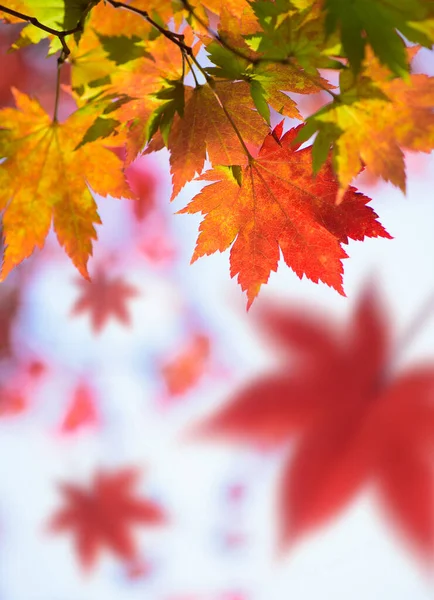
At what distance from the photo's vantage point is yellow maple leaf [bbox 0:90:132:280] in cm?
53

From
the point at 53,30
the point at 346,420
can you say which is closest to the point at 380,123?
the point at 53,30

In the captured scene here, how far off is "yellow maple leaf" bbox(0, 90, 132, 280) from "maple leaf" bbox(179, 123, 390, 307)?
0.11 metres

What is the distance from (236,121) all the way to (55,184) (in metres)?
0.22

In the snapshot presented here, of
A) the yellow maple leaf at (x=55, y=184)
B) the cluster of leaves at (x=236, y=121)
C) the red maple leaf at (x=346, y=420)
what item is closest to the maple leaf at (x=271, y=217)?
the cluster of leaves at (x=236, y=121)

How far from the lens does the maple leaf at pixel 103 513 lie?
2025mm

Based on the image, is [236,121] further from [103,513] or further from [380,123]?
[103,513]

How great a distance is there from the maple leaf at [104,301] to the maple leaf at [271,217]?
1468 mm

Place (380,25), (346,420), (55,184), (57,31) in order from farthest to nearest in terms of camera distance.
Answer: (346,420), (55,184), (57,31), (380,25)

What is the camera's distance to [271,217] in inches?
20.6

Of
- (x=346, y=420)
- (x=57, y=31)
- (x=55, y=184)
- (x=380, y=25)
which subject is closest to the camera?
(x=380, y=25)

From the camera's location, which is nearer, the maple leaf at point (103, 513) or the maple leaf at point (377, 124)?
the maple leaf at point (377, 124)

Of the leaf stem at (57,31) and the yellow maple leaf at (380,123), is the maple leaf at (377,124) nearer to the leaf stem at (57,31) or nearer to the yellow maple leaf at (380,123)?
the yellow maple leaf at (380,123)

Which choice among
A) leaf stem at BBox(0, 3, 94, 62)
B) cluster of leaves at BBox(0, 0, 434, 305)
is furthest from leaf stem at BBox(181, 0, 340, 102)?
leaf stem at BBox(0, 3, 94, 62)

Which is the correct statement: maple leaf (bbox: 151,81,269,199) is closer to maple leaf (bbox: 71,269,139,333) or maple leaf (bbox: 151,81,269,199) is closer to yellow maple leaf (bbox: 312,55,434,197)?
yellow maple leaf (bbox: 312,55,434,197)
